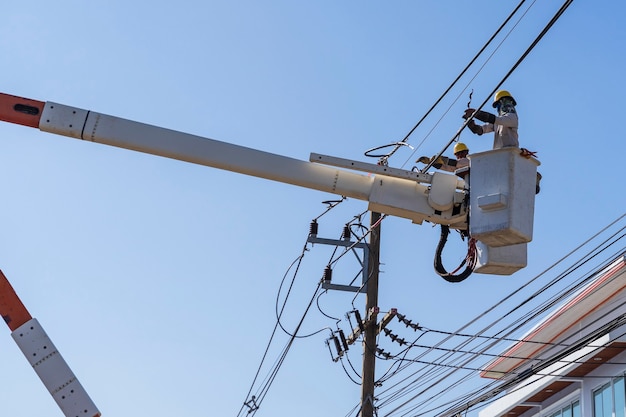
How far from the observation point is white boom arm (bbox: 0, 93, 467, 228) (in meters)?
14.0

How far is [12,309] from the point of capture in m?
12.9

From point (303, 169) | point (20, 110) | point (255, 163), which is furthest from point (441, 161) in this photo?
point (20, 110)

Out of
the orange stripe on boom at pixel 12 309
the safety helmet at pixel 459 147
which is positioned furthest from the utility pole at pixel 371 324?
the orange stripe on boom at pixel 12 309

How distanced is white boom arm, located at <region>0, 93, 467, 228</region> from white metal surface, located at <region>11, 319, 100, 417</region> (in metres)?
2.76

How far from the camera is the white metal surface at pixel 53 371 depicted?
1234cm

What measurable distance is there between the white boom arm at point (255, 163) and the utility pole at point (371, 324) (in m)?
5.28

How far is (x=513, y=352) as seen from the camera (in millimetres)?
28203

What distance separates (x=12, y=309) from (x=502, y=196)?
230 inches

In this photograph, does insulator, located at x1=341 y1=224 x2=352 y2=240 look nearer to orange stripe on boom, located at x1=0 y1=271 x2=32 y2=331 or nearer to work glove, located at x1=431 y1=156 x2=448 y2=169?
work glove, located at x1=431 y1=156 x2=448 y2=169

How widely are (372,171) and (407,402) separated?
26.5 feet

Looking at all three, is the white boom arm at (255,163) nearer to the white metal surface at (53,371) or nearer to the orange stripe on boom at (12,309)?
the orange stripe on boom at (12,309)

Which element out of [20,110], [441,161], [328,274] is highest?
[328,274]

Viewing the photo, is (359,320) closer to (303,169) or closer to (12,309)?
(303,169)

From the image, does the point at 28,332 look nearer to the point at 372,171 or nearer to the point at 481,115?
the point at 372,171
